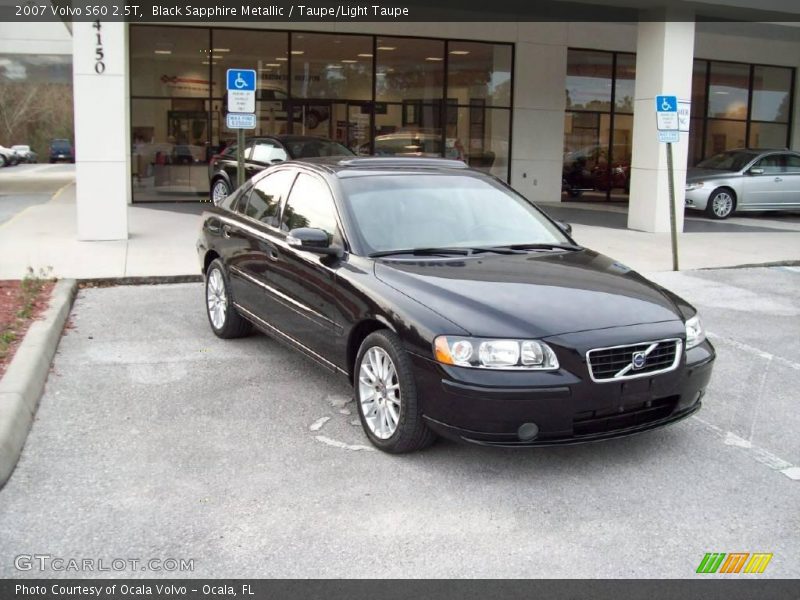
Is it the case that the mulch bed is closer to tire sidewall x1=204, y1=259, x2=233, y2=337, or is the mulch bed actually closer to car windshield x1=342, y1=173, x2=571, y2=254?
tire sidewall x1=204, y1=259, x2=233, y2=337

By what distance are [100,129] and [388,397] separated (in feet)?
30.9

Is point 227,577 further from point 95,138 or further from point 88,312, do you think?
point 95,138

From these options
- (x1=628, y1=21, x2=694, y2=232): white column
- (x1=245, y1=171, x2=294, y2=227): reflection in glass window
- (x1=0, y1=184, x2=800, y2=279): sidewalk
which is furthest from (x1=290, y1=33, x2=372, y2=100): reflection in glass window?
(x1=245, y1=171, x2=294, y2=227): reflection in glass window

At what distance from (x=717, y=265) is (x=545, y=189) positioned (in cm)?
1190

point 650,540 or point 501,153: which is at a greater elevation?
point 501,153

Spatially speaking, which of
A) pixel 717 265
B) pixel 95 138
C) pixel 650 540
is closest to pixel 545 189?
pixel 717 265

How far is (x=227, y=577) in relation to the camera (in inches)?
144

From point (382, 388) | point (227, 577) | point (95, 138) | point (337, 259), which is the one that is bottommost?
point (227, 577)

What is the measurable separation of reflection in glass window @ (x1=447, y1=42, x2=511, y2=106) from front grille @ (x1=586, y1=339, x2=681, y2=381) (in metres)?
18.7

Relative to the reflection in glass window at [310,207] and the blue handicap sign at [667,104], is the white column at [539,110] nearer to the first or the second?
the blue handicap sign at [667,104]

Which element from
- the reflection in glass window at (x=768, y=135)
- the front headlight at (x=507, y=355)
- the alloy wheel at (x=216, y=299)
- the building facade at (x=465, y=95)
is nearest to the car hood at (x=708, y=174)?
Result: the building facade at (x=465, y=95)

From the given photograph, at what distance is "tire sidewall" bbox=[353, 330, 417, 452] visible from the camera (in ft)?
15.5

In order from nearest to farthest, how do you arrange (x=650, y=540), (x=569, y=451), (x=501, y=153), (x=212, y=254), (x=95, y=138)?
(x=650, y=540) < (x=569, y=451) < (x=212, y=254) < (x=95, y=138) < (x=501, y=153)

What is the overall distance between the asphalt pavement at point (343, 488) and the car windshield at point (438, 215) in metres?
1.21
